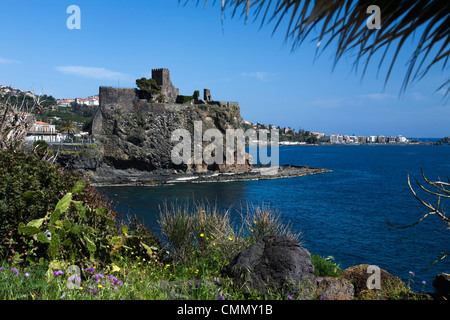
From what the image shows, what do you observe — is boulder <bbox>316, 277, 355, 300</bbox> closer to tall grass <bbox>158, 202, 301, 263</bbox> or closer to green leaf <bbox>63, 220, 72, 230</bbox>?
tall grass <bbox>158, 202, 301, 263</bbox>

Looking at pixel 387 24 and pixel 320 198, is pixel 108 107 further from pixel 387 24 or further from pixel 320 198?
pixel 387 24

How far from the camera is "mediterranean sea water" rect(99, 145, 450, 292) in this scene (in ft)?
64.0

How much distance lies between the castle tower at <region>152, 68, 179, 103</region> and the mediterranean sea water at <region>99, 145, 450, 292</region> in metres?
16.1

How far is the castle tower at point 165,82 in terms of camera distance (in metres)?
54.9

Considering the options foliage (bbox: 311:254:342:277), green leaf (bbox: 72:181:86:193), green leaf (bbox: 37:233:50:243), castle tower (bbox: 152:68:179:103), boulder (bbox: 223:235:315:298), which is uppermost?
castle tower (bbox: 152:68:179:103)

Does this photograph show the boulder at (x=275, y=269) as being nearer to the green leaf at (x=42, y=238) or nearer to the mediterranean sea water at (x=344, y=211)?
the green leaf at (x=42, y=238)

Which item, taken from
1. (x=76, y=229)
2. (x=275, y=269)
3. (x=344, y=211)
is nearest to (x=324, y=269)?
(x=275, y=269)

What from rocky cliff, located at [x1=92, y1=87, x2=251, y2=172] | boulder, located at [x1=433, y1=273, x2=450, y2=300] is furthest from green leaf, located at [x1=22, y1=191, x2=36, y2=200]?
rocky cliff, located at [x1=92, y1=87, x2=251, y2=172]

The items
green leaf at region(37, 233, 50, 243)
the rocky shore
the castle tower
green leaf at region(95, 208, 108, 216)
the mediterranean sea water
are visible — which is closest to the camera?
green leaf at region(37, 233, 50, 243)

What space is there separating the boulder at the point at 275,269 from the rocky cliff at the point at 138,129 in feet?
156

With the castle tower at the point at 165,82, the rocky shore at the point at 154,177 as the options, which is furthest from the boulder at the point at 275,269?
the castle tower at the point at 165,82

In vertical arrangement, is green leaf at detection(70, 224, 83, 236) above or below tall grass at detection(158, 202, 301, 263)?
above

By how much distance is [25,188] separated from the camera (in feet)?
19.0
